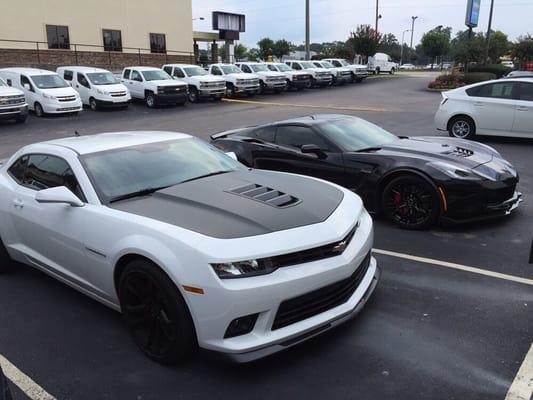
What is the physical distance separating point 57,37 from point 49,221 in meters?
34.5

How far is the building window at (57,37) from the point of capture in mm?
33656

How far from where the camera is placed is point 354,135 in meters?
6.93

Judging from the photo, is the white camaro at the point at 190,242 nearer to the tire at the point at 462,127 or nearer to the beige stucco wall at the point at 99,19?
the tire at the point at 462,127

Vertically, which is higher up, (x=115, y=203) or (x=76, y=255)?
(x=115, y=203)

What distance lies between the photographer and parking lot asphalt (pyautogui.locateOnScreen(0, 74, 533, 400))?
3098 millimetres

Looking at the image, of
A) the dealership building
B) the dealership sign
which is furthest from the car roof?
the dealership sign

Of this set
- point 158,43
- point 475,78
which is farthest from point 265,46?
point 475,78

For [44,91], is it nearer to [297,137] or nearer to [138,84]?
[138,84]

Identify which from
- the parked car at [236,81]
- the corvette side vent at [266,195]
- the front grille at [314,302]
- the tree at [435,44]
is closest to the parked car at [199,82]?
the parked car at [236,81]

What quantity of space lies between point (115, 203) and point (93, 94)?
67.3 ft

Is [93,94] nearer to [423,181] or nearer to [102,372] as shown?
[423,181]

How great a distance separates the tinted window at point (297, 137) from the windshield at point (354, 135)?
14 centimetres

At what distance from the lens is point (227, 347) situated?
303 cm

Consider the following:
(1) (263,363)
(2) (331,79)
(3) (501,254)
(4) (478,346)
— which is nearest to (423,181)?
(3) (501,254)
